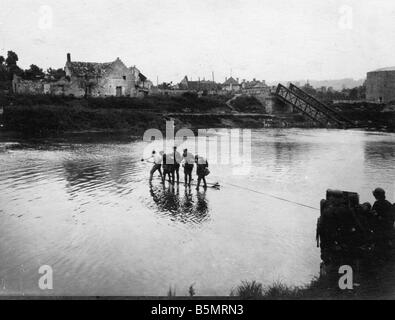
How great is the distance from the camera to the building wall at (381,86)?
6913cm

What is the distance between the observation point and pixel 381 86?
71.1 m

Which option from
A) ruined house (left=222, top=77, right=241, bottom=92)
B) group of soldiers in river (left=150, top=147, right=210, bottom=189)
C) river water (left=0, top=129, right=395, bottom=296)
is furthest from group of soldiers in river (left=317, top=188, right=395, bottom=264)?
ruined house (left=222, top=77, right=241, bottom=92)

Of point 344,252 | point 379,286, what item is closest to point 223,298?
point 379,286

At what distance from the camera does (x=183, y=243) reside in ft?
31.2

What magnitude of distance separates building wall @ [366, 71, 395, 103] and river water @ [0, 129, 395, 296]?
183ft

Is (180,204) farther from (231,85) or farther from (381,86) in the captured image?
(231,85)

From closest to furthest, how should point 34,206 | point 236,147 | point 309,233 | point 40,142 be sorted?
1. point 309,233
2. point 34,206
3. point 236,147
4. point 40,142

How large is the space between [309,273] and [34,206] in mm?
8861

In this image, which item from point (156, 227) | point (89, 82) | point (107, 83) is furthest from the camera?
point (107, 83)

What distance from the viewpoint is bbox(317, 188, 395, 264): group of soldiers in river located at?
802 cm

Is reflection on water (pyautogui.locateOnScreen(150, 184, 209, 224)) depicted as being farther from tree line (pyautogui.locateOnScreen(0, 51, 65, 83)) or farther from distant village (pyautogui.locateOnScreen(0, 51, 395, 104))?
tree line (pyautogui.locateOnScreen(0, 51, 65, 83))

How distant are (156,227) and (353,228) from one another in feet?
16.6

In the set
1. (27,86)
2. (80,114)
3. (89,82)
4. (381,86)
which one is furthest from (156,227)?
(381,86)
